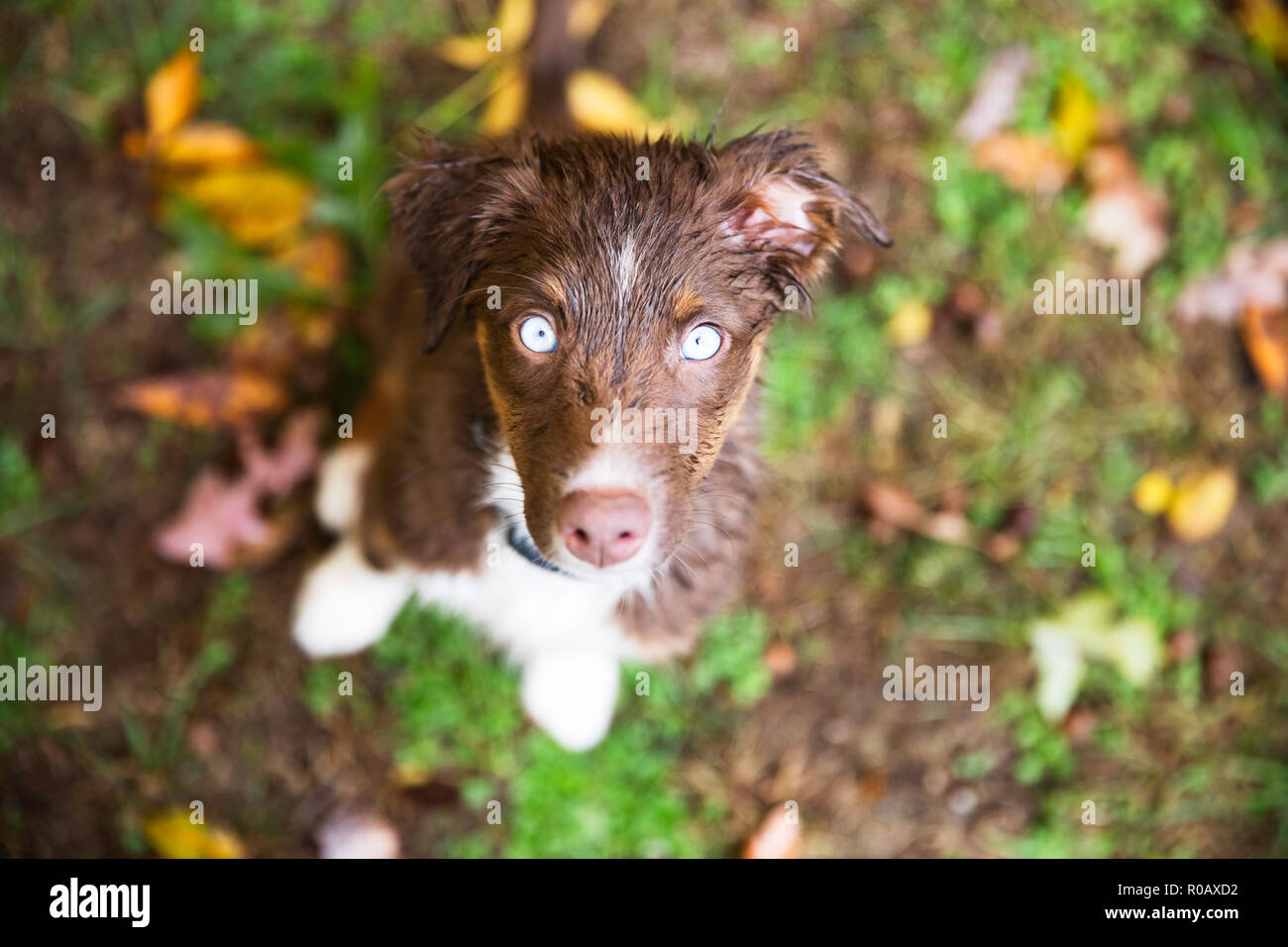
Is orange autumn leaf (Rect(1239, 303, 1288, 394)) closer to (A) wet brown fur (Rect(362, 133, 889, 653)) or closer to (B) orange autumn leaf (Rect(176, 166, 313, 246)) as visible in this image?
(A) wet brown fur (Rect(362, 133, 889, 653))

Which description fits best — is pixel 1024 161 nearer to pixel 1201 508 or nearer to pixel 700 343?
pixel 1201 508

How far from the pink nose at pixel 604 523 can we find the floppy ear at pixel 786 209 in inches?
32.8

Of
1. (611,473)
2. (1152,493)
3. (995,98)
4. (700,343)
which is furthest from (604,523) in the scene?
(995,98)

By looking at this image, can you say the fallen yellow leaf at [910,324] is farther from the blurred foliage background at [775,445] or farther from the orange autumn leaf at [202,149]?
the orange autumn leaf at [202,149]

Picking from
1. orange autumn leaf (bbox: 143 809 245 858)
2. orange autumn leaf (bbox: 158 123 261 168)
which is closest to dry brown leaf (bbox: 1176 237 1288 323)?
orange autumn leaf (bbox: 158 123 261 168)

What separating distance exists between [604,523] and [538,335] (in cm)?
59

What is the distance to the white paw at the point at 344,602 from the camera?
139 inches

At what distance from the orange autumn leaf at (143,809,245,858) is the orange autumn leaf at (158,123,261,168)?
8.85 ft

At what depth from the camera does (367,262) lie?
3928 mm

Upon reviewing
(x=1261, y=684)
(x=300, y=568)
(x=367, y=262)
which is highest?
(x=367, y=262)

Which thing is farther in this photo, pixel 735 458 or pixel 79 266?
pixel 79 266

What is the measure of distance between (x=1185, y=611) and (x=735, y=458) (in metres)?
2.49
